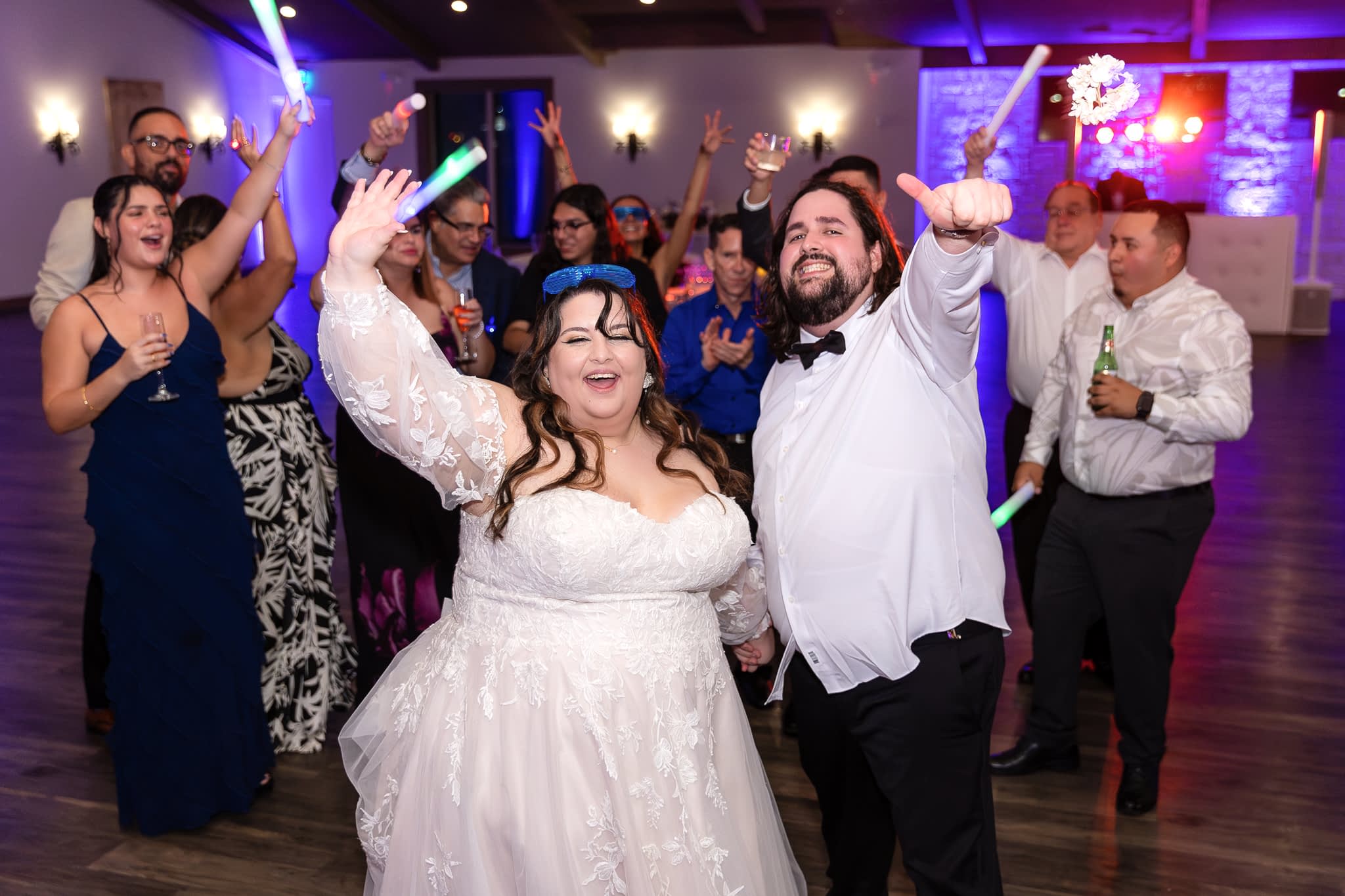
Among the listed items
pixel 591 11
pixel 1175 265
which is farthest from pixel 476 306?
pixel 591 11

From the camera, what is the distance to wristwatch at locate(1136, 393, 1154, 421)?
9.62 feet

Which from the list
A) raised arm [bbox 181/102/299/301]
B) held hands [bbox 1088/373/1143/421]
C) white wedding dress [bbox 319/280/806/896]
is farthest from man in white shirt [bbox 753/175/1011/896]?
raised arm [bbox 181/102/299/301]

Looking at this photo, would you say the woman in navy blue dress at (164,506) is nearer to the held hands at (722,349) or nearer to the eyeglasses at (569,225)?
the eyeglasses at (569,225)

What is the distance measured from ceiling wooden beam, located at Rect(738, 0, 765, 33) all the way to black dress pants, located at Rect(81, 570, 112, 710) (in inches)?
513

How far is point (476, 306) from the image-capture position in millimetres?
3355

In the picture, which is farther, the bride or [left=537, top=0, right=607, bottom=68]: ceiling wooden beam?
[left=537, top=0, right=607, bottom=68]: ceiling wooden beam

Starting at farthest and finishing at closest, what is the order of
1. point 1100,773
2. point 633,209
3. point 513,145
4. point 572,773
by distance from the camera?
point 513,145, point 633,209, point 1100,773, point 572,773

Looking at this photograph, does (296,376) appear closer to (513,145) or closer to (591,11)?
(591,11)

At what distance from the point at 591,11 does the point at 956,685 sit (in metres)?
15.1

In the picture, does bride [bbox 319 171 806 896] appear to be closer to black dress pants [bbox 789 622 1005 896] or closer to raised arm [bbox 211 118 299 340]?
black dress pants [bbox 789 622 1005 896]

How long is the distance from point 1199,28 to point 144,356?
578 inches

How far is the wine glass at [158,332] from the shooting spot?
263 centimetres

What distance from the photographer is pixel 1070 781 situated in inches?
129

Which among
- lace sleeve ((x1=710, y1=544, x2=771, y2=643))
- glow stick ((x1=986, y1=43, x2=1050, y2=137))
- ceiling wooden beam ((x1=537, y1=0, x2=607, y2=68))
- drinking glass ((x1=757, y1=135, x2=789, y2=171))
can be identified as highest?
ceiling wooden beam ((x1=537, y1=0, x2=607, y2=68))
